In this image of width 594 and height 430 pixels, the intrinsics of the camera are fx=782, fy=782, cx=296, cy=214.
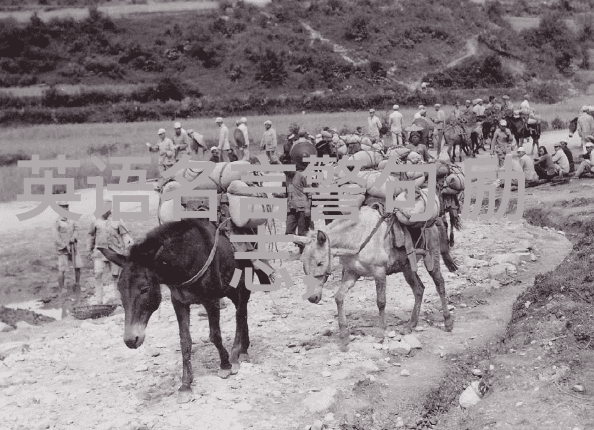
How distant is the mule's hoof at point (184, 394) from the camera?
8312mm

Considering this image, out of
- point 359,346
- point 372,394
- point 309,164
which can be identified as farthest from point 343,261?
point 309,164

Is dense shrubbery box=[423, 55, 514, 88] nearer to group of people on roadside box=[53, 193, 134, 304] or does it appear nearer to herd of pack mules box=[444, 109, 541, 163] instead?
herd of pack mules box=[444, 109, 541, 163]

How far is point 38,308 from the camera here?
1436cm

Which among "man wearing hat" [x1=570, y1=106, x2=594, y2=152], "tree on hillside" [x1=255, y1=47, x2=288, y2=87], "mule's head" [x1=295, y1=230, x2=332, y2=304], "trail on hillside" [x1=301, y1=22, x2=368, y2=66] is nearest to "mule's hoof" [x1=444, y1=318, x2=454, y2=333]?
"mule's head" [x1=295, y1=230, x2=332, y2=304]

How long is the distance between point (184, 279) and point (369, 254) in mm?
2558

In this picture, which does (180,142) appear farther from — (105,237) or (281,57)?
(281,57)

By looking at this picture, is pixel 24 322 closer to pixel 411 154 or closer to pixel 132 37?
pixel 411 154

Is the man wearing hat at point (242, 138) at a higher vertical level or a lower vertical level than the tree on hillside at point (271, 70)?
lower

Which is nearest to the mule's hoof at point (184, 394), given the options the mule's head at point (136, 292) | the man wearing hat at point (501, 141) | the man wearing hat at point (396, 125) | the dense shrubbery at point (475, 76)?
the mule's head at point (136, 292)

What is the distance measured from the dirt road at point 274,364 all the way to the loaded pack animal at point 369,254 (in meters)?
0.46

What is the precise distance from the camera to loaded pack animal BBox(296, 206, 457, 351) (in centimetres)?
927

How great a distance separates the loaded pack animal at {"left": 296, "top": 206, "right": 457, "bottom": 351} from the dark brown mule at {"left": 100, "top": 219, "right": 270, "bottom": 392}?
87cm

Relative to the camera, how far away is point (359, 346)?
9695 millimetres

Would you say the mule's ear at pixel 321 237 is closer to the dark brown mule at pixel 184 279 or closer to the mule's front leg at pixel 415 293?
the dark brown mule at pixel 184 279
